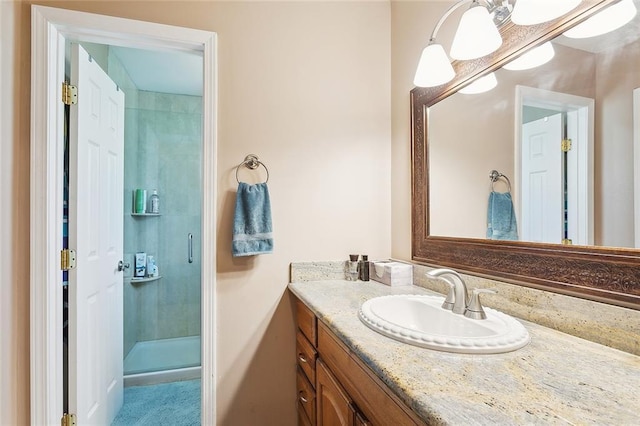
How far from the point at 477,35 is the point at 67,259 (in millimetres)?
1985

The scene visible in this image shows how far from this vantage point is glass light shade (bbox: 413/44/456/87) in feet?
4.27

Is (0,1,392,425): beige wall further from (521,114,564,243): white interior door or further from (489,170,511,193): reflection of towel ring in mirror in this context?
(521,114,564,243): white interior door

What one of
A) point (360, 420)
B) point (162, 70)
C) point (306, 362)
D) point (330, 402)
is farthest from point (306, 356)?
point (162, 70)

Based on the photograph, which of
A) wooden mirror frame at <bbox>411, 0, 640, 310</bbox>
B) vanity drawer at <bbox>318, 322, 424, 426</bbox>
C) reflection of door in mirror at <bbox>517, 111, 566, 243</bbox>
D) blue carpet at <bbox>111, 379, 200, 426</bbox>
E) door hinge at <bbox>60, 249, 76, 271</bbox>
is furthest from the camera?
blue carpet at <bbox>111, 379, 200, 426</bbox>

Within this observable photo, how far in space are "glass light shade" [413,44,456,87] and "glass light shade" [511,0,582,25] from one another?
12.6 inches

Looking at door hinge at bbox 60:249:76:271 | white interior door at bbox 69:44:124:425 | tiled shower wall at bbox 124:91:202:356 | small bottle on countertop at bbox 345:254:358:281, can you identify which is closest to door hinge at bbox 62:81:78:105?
white interior door at bbox 69:44:124:425

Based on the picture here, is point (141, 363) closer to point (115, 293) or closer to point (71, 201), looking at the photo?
point (115, 293)

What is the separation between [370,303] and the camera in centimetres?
115

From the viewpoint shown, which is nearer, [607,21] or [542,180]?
[607,21]

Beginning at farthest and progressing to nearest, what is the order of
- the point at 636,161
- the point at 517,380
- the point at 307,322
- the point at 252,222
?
the point at 252,222 < the point at 307,322 < the point at 636,161 < the point at 517,380

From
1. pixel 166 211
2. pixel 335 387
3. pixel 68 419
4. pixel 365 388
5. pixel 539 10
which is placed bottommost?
pixel 68 419

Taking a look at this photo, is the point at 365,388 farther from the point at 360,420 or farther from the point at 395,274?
the point at 395,274

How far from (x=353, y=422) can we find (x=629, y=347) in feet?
2.40

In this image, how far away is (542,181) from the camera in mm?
997
